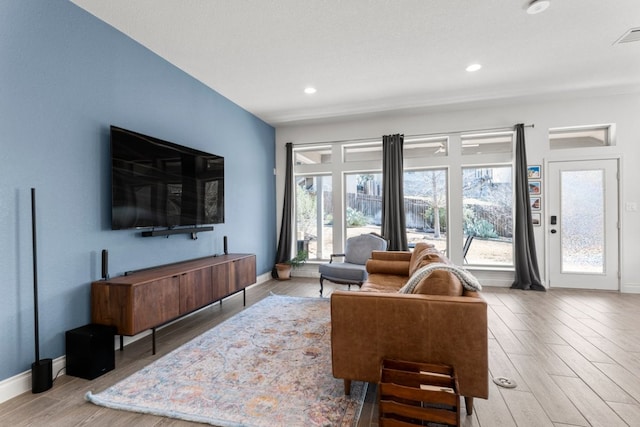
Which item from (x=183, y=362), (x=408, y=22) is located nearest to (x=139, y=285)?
(x=183, y=362)

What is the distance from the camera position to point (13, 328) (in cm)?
208

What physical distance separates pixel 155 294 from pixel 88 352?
22.6 inches

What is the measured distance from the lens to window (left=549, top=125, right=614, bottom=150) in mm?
4703

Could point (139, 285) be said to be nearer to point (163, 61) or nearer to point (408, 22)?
point (163, 61)

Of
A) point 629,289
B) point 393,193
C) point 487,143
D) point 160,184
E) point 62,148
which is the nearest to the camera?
point 62,148

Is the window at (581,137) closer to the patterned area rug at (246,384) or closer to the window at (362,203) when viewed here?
the window at (362,203)

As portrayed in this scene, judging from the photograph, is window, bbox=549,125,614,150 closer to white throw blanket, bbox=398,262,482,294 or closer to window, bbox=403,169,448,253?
window, bbox=403,169,448,253

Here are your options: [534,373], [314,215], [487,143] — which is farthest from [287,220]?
[534,373]

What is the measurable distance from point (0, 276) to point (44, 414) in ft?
3.06

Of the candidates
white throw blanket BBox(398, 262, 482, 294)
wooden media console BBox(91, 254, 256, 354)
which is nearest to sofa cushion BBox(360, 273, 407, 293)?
white throw blanket BBox(398, 262, 482, 294)

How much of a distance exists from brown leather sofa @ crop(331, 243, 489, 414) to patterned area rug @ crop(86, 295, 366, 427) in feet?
0.85

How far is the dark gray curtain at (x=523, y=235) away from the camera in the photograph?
4719 mm

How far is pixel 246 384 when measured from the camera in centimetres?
214

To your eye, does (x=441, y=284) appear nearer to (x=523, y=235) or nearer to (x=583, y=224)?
(x=523, y=235)
